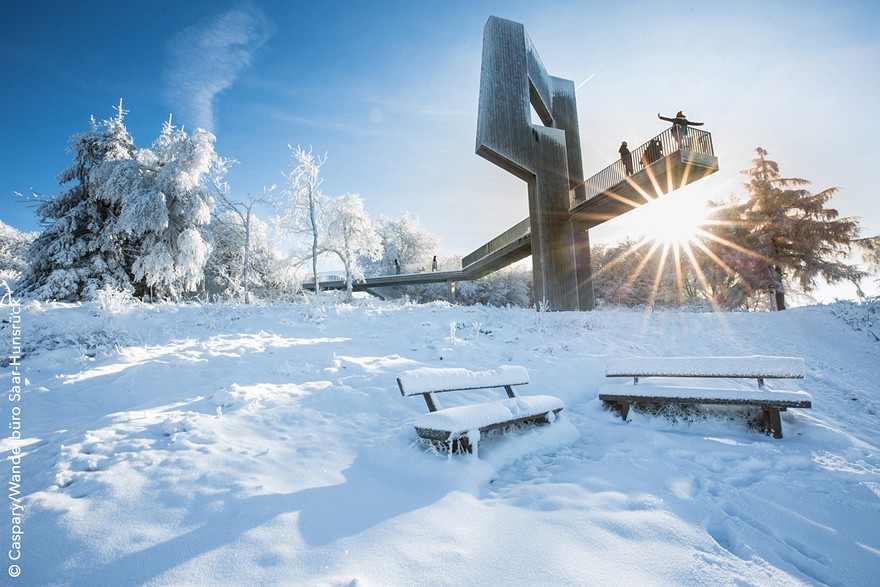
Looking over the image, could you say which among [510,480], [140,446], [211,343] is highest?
[211,343]

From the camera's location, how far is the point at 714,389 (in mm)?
4734

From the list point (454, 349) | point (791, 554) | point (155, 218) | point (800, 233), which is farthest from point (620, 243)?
point (791, 554)

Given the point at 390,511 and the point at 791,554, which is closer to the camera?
the point at 791,554

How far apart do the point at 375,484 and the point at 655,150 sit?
50.3 ft

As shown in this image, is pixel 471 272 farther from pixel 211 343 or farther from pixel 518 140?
A: pixel 211 343

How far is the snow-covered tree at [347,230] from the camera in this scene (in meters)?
25.7

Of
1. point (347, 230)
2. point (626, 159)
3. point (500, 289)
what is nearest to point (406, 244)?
point (500, 289)

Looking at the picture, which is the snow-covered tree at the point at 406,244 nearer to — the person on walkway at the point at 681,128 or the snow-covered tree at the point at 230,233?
the snow-covered tree at the point at 230,233

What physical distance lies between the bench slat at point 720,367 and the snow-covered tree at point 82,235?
17.6 meters

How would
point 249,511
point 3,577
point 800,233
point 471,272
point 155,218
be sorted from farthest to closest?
point 471,272 < point 800,233 < point 155,218 < point 249,511 < point 3,577

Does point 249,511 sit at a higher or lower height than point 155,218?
lower

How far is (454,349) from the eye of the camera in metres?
8.15

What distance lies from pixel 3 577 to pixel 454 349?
667 cm

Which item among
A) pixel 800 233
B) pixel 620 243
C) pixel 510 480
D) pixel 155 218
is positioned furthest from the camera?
pixel 620 243
